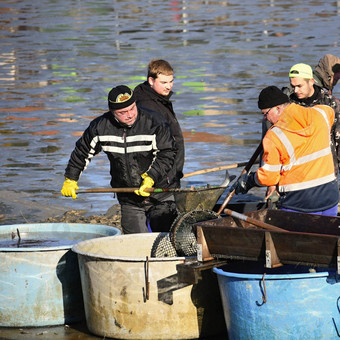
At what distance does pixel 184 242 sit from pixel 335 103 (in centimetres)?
234

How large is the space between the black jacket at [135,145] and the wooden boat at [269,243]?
1083mm

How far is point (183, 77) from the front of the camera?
68.6 feet

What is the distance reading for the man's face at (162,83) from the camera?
7719 mm

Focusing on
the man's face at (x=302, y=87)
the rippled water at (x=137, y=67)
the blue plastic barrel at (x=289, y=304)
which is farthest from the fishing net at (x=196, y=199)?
the rippled water at (x=137, y=67)

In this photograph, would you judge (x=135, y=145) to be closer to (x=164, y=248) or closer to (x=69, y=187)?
(x=69, y=187)

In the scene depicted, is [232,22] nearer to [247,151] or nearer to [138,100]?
[247,151]

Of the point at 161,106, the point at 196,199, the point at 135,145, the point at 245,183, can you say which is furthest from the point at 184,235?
the point at 161,106

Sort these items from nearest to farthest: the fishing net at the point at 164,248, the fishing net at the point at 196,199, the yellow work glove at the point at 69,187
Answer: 1. the fishing net at the point at 164,248
2. the fishing net at the point at 196,199
3. the yellow work glove at the point at 69,187

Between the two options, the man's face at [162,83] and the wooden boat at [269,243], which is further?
the man's face at [162,83]

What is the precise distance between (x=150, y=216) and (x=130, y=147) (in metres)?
0.65

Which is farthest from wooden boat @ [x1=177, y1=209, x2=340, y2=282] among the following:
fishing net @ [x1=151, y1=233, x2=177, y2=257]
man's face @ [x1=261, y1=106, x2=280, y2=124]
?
man's face @ [x1=261, y1=106, x2=280, y2=124]

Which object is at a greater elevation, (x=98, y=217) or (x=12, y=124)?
(x=12, y=124)

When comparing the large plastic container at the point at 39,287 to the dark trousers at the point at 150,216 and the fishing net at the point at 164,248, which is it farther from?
the dark trousers at the point at 150,216

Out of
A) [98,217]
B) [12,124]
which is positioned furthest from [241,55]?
[98,217]
